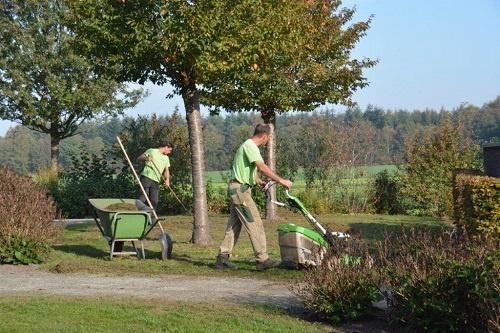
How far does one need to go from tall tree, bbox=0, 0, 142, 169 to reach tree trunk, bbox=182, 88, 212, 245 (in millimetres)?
17899

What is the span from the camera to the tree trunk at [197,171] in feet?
47.9

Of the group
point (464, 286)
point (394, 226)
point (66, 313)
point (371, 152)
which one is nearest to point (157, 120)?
point (371, 152)

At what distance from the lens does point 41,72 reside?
3209cm

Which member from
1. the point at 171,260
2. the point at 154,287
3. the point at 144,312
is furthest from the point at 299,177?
the point at 144,312

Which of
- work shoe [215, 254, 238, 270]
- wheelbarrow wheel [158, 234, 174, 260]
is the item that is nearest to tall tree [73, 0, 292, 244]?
wheelbarrow wheel [158, 234, 174, 260]

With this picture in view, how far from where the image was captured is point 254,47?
538 inches

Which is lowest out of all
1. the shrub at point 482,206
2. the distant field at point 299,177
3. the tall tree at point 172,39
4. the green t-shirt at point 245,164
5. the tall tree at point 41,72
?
the shrub at point 482,206

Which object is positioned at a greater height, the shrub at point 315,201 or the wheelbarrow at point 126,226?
the shrub at point 315,201

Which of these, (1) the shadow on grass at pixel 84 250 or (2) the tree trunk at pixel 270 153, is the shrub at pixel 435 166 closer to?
(2) the tree trunk at pixel 270 153

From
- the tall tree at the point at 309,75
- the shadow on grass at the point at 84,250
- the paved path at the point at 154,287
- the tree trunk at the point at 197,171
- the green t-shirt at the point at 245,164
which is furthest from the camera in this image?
the tall tree at the point at 309,75

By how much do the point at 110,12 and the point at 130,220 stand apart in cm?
377

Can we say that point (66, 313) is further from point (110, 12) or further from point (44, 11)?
point (44, 11)

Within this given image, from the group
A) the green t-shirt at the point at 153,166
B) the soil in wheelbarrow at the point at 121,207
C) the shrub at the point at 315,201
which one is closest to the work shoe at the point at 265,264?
the soil in wheelbarrow at the point at 121,207

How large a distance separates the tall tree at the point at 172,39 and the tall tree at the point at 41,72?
1803 centimetres
